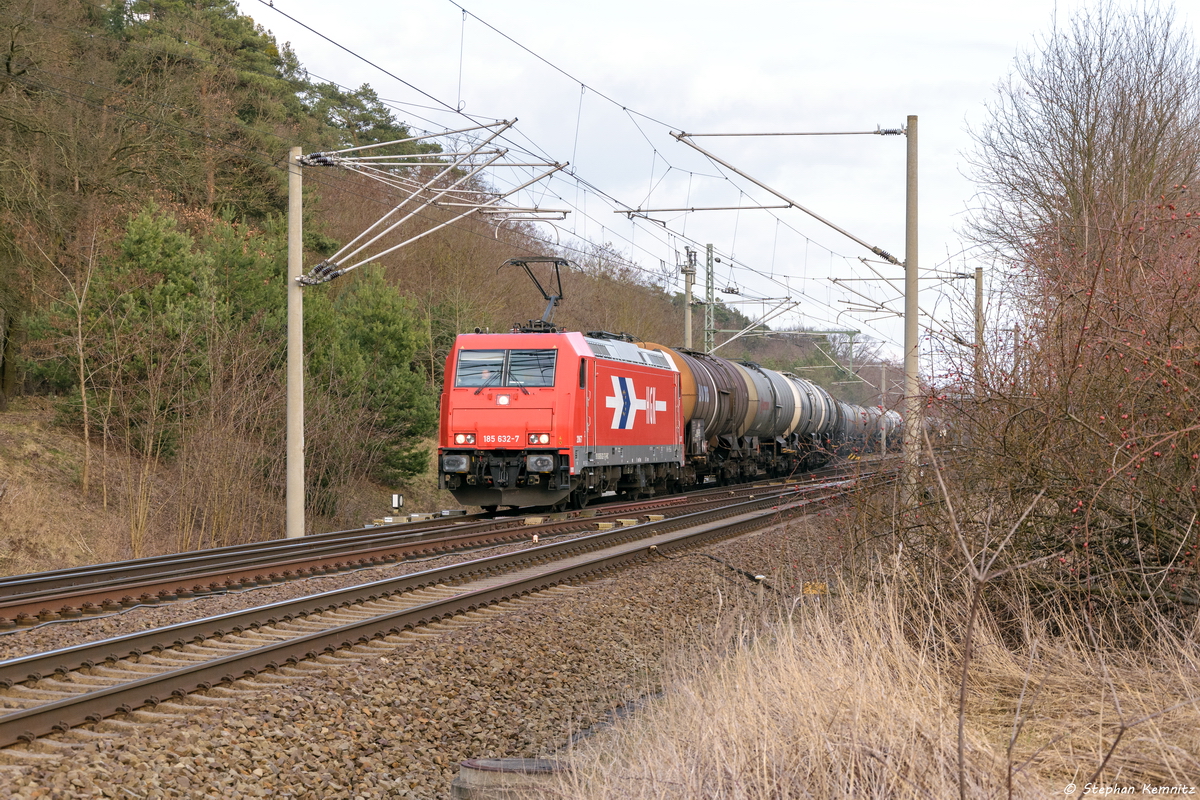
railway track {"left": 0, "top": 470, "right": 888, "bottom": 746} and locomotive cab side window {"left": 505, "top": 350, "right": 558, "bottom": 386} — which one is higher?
locomotive cab side window {"left": 505, "top": 350, "right": 558, "bottom": 386}

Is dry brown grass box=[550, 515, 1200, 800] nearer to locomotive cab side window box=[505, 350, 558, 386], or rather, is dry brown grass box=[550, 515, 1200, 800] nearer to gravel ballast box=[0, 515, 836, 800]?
gravel ballast box=[0, 515, 836, 800]

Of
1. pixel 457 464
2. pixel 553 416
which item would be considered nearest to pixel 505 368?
pixel 553 416

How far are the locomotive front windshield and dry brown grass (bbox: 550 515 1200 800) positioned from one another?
11.4 metres

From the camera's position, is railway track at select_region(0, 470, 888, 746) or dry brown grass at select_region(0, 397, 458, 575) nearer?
railway track at select_region(0, 470, 888, 746)

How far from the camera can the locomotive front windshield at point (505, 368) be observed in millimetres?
18219

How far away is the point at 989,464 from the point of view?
7117mm

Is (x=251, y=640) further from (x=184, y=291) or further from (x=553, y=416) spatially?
(x=184, y=291)

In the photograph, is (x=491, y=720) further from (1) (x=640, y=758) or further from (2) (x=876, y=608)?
A: (2) (x=876, y=608)

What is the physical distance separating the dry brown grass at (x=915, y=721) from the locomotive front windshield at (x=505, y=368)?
1145 cm

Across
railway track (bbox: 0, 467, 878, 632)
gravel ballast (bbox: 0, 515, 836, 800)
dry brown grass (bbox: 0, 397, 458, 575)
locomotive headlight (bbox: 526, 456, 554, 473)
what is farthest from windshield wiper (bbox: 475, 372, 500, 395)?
gravel ballast (bbox: 0, 515, 836, 800)

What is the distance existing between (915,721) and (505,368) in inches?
582

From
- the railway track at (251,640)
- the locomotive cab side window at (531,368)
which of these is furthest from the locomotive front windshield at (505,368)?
the railway track at (251,640)

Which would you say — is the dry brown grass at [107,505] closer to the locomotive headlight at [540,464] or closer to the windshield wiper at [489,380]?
the windshield wiper at [489,380]

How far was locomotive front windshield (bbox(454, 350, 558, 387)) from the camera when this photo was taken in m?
18.2
